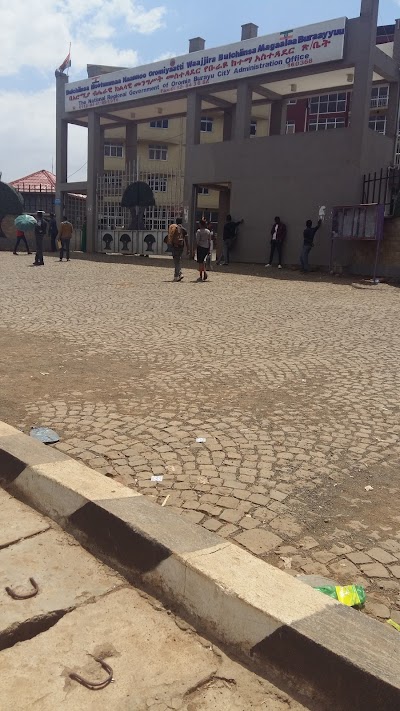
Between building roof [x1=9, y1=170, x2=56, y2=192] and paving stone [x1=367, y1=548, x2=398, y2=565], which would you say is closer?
paving stone [x1=367, y1=548, x2=398, y2=565]

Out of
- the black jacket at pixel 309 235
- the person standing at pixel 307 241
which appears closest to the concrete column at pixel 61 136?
the person standing at pixel 307 241

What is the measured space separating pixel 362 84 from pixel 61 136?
1652 centimetres

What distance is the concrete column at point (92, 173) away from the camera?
25828 mm

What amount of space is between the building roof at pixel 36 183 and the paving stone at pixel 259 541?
1411 inches

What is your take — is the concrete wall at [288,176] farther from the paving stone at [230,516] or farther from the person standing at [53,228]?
the paving stone at [230,516]

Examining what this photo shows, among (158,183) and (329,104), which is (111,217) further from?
(329,104)

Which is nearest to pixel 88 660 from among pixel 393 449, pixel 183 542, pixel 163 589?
pixel 163 589

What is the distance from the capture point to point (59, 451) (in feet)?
11.2

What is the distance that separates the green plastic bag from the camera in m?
2.15

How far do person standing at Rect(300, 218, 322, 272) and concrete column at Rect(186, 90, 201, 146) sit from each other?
686 centimetres

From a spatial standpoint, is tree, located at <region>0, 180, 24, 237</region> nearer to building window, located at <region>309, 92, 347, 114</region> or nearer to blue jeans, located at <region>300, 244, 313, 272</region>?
building window, located at <region>309, 92, 347, 114</region>

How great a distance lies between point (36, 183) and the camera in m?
35.9

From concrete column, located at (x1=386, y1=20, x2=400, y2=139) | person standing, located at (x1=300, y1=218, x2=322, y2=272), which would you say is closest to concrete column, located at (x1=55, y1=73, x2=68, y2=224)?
concrete column, located at (x1=386, y1=20, x2=400, y2=139)

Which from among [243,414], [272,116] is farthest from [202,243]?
[272,116]
